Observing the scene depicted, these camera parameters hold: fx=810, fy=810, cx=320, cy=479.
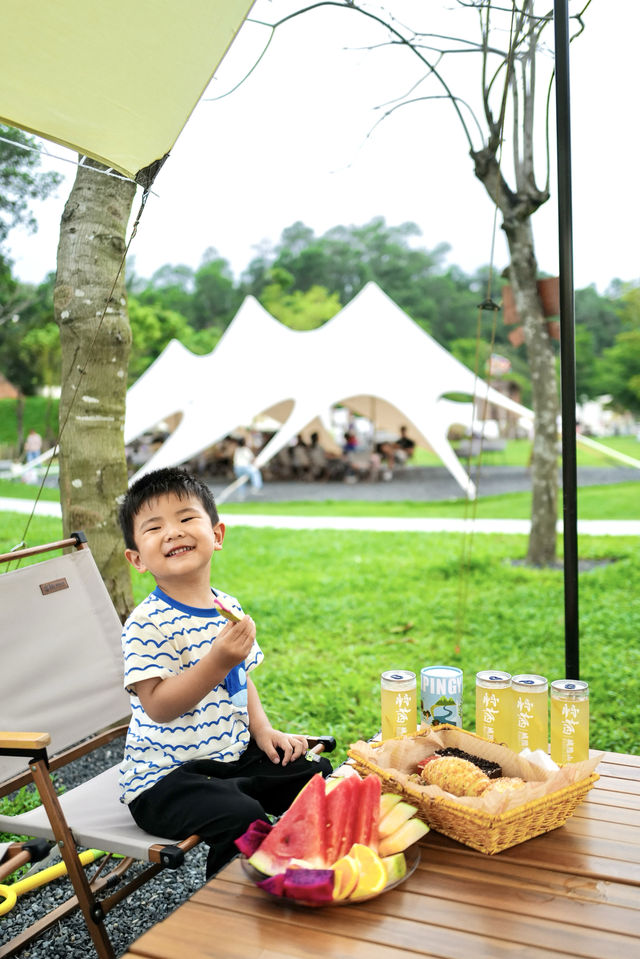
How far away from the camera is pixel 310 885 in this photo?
4.14ft

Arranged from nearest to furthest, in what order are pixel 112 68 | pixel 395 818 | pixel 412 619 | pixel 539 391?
pixel 395 818 → pixel 112 68 → pixel 412 619 → pixel 539 391

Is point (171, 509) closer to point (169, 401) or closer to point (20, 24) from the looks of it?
point (20, 24)

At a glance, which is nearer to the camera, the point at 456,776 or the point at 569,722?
the point at 456,776

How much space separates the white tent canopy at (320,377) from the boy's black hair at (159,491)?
8.43m

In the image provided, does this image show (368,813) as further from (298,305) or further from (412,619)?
(298,305)

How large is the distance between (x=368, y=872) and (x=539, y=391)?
5442 mm

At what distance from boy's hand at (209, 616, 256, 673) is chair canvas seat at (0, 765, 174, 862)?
17.1 inches

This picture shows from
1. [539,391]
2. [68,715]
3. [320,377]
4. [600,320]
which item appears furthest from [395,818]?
[600,320]

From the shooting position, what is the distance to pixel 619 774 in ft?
6.07

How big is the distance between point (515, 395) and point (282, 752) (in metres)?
40.8

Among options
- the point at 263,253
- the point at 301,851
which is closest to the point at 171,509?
the point at 301,851

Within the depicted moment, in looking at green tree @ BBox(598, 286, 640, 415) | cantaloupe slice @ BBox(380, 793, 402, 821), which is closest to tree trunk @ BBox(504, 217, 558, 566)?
cantaloupe slice @ BBox(380, 793, 402, 821)

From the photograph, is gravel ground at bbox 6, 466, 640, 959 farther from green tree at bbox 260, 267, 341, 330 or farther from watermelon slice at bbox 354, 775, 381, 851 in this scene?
green tree at bbox 260, 267, 341, 330

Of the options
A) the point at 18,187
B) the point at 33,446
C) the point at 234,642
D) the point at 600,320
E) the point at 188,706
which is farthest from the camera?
the point at 600,320
